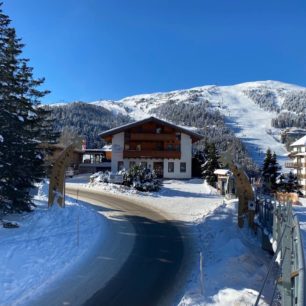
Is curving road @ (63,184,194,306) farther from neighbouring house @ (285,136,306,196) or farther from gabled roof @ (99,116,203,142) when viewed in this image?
neighbouring house @ (285,136,306,196)

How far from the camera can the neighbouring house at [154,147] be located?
172 ft

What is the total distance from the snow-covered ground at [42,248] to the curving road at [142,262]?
109 cm

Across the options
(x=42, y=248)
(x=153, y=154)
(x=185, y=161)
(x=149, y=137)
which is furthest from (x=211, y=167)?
(x=42, y=248)

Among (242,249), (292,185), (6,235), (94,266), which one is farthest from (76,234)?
(292,185)

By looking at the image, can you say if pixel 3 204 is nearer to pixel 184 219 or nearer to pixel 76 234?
pixel 76 234

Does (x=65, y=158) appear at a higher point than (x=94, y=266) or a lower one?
higher

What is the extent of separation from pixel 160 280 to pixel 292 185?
4749cm

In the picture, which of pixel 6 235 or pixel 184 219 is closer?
pixel 6 235

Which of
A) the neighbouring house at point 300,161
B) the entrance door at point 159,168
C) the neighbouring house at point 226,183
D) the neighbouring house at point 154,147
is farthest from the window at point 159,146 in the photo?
the neighbouring house at point 300,161

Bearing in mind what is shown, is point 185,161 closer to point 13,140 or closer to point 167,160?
point 167,160

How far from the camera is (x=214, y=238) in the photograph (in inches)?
680

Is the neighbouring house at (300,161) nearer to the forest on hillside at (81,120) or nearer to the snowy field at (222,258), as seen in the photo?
the snowy field at (222,258)

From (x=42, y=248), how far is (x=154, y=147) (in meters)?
Result: 39.7

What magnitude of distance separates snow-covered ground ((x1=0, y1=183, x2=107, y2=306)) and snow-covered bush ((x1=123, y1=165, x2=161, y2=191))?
44.6 feet
